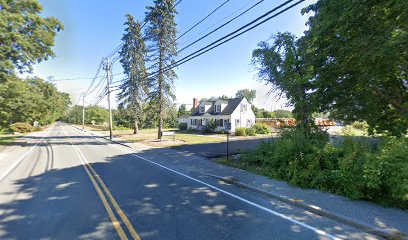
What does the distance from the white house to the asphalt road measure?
26143mm

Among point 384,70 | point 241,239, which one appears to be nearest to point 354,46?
point 384,70

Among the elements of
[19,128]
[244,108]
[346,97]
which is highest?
[244,108]

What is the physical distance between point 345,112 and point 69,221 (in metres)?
10.6

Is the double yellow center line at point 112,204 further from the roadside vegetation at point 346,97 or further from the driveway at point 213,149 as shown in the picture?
the driveway at point 213,149

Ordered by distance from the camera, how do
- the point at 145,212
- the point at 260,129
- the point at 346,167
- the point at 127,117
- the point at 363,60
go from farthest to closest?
1. the point at 127,117
2. the point at 260,129
3. the point at 363,60
4. the point at 346,167
5. the point at 145,212

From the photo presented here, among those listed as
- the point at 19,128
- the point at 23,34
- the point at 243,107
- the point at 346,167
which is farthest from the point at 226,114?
the point at 19,128

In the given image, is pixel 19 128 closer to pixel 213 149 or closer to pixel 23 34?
pixel 23 34

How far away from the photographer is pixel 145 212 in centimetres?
508

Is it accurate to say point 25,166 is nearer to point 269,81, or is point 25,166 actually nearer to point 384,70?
point 269,81

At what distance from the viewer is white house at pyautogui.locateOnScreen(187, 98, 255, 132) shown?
3519 cm

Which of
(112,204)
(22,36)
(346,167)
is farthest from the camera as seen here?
(22,36)

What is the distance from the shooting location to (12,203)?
5734mm

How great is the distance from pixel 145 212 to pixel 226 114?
30.9 m

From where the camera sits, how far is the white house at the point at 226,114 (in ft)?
115
